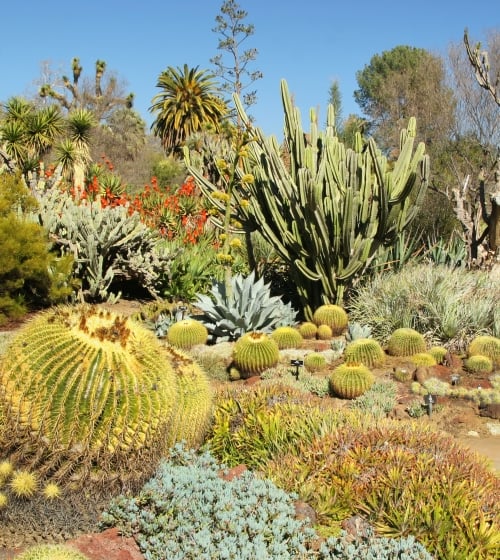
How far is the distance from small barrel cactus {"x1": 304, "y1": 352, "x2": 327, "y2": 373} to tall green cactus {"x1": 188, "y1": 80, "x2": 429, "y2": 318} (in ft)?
7.23

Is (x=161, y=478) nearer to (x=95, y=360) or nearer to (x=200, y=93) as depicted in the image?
(x=95, y=360)

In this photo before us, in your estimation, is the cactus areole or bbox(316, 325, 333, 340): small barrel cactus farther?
bbox(316, 325, 333, 340): small barrel cactus

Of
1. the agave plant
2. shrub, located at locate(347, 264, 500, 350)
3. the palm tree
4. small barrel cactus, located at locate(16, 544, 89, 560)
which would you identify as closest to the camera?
small barrel cactus, located at locate(16, 544, 89, 560)

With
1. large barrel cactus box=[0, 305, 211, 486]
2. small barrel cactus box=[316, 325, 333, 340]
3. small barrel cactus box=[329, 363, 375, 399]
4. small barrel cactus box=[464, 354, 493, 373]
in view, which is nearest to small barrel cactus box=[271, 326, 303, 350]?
small barrel cactus box=[316, 325, 333, 340]

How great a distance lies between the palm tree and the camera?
118 ft

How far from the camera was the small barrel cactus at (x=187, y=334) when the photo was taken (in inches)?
320

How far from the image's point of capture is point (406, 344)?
7.70m

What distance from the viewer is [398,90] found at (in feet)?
106

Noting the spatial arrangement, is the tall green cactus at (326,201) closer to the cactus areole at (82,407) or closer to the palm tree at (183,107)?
the cactus areole at (82,407)

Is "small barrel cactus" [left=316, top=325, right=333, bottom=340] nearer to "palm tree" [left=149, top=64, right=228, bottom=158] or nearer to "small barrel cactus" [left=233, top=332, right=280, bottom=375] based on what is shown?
"small barrel cactus" [left=233, top=332, right=280, bottom=375]

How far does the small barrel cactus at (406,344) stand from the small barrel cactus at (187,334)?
2296 millimetres

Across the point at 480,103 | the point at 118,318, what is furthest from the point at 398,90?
the point at 118,318

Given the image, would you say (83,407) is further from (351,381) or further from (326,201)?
(326,201)

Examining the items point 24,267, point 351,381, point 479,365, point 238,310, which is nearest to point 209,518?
point 351,381
